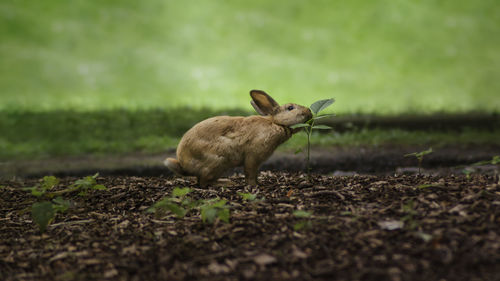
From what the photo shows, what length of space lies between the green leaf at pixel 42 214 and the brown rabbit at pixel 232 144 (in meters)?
1.25

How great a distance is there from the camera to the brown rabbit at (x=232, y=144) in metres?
4.34

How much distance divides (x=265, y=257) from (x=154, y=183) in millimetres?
2523

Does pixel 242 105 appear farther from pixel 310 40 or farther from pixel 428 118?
pixel 428 118

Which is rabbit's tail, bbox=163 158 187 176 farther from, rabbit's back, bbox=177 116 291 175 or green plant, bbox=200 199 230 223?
green plant, bbox=200 199 230 223

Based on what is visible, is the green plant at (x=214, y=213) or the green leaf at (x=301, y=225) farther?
the green plant at (x=214, y=213)

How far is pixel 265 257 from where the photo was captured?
2619 millimetres

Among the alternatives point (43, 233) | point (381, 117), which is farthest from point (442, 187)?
point (381, 117)

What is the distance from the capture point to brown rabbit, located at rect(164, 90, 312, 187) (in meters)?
4.34

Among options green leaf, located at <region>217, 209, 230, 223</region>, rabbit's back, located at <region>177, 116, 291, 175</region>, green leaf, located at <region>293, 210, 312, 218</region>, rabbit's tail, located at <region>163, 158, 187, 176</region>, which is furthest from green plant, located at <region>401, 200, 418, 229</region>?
rabbit's tail, located at <region>163, 158, 187, 176</region>

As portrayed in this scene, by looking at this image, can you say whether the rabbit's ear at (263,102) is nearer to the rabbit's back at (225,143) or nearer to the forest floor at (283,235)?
the rabbit's back at (225,143)

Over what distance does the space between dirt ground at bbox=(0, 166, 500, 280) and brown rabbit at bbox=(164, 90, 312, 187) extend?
12.6 inches

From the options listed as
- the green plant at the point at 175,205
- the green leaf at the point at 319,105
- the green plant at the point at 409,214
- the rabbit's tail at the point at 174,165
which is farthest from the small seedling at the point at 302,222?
the rabbit's tail at the point at 174,165

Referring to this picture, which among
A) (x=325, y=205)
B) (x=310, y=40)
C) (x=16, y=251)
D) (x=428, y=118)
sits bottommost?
(x=16, y=251)

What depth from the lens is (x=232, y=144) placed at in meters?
4.34
